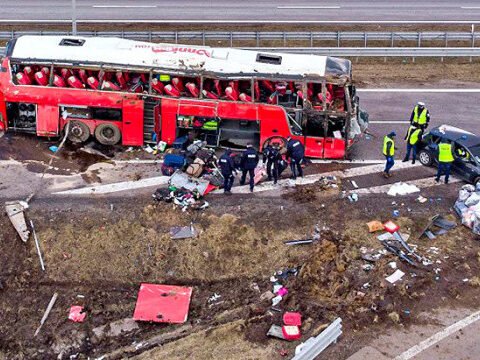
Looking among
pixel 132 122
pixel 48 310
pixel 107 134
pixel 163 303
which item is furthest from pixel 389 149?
pixel 48 310

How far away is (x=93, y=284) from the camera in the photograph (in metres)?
13.3

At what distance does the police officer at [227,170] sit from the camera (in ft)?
50.9

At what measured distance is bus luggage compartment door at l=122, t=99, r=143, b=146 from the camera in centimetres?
1792

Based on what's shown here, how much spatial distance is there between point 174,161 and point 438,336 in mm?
8212

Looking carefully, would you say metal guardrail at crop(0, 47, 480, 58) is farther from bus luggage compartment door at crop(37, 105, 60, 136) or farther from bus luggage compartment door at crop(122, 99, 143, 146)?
bus luggage compartment door at crop(37, 105, 60, 136)

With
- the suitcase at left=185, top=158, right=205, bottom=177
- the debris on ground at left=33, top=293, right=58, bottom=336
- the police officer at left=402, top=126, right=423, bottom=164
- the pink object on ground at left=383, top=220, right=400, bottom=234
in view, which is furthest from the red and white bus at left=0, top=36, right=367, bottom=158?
the debris on ground at left=33, top=293, right=58, bottom=336

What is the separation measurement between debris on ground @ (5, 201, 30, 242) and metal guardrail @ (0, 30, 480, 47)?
13.0 meters

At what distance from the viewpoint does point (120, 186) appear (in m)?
16.2

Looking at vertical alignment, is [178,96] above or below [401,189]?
above

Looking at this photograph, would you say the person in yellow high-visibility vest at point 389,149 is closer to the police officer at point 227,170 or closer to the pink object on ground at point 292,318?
the police officer at point 227,170

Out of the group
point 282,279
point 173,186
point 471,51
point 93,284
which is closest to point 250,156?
point 173,186

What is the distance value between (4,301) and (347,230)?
7.75 m

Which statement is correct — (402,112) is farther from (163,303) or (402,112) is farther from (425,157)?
(163,303)

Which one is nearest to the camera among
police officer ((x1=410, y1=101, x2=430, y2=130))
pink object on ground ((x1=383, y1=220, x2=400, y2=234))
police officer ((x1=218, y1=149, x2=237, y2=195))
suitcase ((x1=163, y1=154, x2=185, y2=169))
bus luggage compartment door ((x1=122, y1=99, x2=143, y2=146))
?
pink object on ground ((x1=383, y1=220, x2=400, y2=234))
